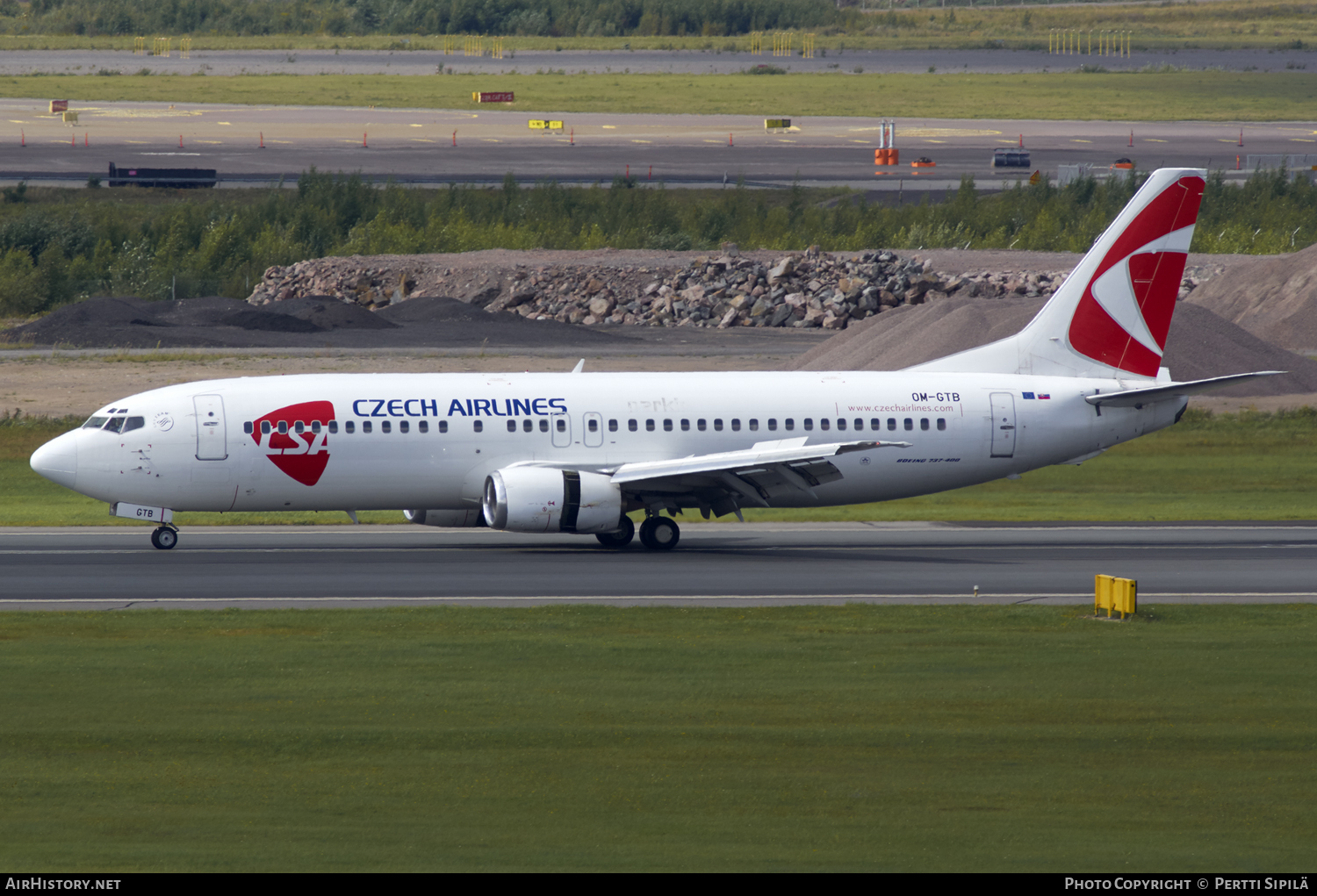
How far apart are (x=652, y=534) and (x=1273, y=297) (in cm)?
4957

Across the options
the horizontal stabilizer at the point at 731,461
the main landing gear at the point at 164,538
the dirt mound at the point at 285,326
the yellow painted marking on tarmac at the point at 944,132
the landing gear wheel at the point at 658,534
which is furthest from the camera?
the yellow painted marking on tarmac at the point at 944,132

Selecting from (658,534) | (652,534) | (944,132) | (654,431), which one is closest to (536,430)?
(654,431)

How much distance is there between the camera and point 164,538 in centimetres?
3997

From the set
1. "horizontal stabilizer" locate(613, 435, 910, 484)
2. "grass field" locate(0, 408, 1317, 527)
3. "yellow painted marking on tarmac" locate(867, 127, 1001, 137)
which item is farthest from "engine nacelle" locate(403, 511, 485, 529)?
"yellow painted marking on tarmac" locate(867, 127, 1001, 137)

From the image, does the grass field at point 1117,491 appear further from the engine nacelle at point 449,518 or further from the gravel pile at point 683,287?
the gravel pile at point 683,287

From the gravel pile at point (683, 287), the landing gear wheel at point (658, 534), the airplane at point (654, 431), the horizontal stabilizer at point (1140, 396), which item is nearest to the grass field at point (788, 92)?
the gravel pile at point (683, 287)

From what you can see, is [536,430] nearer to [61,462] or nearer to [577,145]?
[61,462]

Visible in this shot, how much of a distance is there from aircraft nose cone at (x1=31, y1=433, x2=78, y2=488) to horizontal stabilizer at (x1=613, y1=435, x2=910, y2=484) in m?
11.8

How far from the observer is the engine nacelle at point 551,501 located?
38125mm

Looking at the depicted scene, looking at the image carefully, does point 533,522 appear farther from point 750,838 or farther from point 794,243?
point 794,243

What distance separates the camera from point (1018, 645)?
2795 cm

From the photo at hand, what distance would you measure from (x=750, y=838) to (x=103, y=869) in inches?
237

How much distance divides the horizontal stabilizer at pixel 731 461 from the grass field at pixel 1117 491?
796cm

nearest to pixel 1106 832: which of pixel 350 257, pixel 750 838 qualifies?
pixel 750 838
